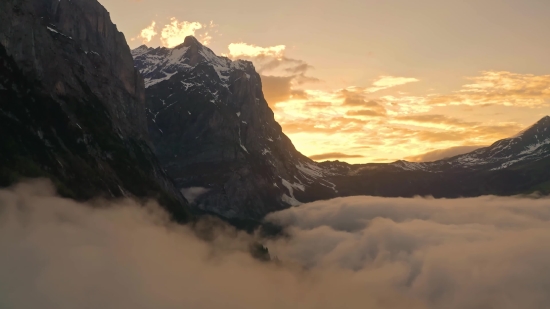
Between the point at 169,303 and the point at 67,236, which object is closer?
the point at 67,236

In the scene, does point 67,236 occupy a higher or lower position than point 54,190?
lower

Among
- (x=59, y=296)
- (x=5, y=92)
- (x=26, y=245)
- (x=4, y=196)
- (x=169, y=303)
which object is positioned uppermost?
(x=5, y=92)

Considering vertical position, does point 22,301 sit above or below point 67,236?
below

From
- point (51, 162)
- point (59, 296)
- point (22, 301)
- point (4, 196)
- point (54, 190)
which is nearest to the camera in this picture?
point (22, 301)

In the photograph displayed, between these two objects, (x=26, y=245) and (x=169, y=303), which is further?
(x=169, y=303)

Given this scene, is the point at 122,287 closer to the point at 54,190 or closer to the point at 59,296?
the point at 59,296

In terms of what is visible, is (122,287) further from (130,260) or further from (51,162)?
(51,162)

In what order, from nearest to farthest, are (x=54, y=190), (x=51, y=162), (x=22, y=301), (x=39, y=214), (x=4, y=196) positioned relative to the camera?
(x=22, y=301), (x=4, y=196), (x=39, y=214), (x=54, y=190), (x=51, y=162)

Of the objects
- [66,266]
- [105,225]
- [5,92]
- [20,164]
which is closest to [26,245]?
[66,266]

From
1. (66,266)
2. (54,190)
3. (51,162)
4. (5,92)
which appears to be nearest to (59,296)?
(66,266)
